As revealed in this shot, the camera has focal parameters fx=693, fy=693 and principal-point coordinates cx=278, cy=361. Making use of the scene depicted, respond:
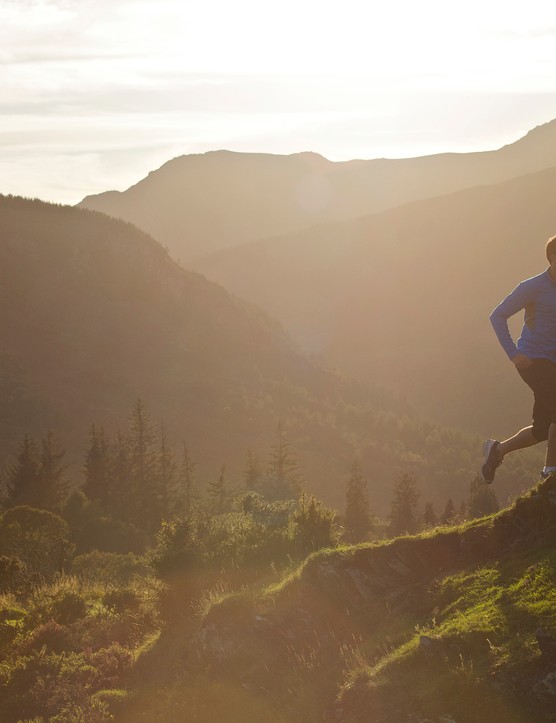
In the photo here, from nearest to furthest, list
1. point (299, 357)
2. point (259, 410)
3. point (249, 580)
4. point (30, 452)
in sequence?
point (249, 580) < point (30, 452) < point (259, 410) < point (299, 357)

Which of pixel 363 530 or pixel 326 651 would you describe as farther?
pixel 363 530

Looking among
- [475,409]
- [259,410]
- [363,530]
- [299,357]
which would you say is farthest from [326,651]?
[475,409]

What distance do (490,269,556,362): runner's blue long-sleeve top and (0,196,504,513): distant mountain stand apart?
2330 inches

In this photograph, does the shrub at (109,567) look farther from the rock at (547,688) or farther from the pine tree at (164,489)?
the pine tree at (164,489)

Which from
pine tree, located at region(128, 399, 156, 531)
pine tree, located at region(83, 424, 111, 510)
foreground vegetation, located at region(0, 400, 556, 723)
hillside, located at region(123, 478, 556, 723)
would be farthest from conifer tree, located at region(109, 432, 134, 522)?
hillside, located at region(123, 478, 556, 723)

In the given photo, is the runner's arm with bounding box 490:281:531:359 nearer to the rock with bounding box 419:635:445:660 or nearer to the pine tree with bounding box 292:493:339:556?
the rock with bounding box 419:635:445:660

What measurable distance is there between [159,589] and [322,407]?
8287 centimetres

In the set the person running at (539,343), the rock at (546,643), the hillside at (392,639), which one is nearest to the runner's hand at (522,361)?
the person running at (539,343)

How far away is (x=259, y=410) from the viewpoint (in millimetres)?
83312

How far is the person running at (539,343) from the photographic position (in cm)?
700

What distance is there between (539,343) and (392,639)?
3426mm

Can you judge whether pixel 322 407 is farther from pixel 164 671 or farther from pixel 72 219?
pixel 164 671

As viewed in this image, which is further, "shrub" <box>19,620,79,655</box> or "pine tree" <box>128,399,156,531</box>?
"pine tree" <box>128,399,156,531</box>

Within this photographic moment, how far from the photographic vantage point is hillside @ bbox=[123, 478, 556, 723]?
5.63 metres
